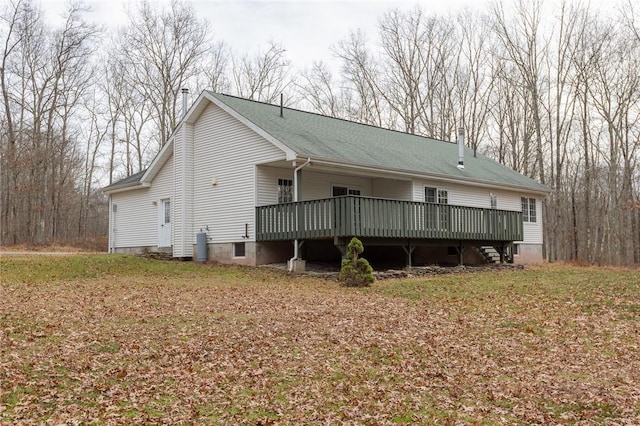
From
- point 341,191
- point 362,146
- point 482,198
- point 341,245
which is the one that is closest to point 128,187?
point 341,191

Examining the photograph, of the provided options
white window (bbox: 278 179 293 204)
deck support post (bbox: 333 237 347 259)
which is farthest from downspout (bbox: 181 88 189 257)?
deck support post (bbox: 333 237 347 259)

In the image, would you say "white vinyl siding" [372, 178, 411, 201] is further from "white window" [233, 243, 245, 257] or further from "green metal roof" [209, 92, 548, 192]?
"white window" [233, 243, 245, 257]

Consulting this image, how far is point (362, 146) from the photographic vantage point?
70.1 ft

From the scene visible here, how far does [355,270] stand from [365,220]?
205cm

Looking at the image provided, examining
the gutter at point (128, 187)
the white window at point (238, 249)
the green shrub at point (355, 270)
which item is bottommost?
the green shrub at point (355, 270)

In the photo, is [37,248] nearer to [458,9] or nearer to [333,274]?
[333,274]

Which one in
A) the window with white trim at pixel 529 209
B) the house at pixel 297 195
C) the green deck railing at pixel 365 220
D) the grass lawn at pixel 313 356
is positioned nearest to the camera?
the grass lawn at pixel 313 356

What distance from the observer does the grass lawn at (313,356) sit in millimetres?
5785

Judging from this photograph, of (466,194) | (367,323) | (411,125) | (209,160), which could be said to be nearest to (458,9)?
(411,125)

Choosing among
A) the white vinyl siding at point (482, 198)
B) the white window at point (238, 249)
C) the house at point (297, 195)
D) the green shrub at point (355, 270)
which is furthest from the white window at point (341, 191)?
the green shrub at point (355, 270)

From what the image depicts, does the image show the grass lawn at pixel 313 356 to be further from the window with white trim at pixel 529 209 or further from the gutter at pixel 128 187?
the window with white trim at pixel 529 209

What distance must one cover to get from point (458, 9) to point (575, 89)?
10.2 m

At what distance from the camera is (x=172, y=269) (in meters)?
17.9

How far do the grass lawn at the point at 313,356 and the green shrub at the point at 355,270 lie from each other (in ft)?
3.72
